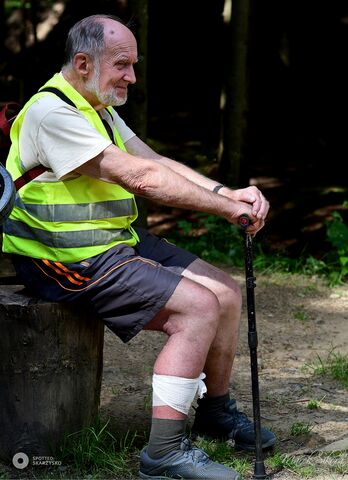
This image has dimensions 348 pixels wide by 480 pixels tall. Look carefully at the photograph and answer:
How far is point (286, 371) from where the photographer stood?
5574 millimetres

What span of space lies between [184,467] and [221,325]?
2.23ft

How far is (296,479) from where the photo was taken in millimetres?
4035

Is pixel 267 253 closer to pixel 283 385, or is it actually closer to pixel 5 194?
pixel 283 385

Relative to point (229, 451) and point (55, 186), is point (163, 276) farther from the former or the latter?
point (229, 451)

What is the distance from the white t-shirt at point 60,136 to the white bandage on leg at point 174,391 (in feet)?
3.08

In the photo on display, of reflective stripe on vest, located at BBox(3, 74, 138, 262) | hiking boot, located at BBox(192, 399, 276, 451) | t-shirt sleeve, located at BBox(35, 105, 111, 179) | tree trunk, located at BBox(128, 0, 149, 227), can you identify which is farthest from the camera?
tree trunk, located at BBox(128, 0, 149, 227)

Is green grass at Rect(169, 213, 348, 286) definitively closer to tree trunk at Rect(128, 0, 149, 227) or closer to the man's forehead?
tree trunk at Rect(128, 0, 149, 227)

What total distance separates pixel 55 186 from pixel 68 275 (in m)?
0.38

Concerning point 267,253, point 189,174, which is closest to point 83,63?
point 189,174

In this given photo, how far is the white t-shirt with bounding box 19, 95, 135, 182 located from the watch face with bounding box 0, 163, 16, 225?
0.94 feet

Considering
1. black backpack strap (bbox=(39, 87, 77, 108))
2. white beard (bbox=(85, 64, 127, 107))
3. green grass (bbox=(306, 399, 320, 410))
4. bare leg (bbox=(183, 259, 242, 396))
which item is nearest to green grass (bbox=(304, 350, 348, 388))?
green grass (bbox=(306, 399, 320, 410))

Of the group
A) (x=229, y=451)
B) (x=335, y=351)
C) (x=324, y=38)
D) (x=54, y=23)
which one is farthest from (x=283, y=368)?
(x=54, y=23)

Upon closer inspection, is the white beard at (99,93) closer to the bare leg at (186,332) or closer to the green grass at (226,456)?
the bare leg at (186,332)

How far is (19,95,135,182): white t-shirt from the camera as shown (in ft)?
12.6
